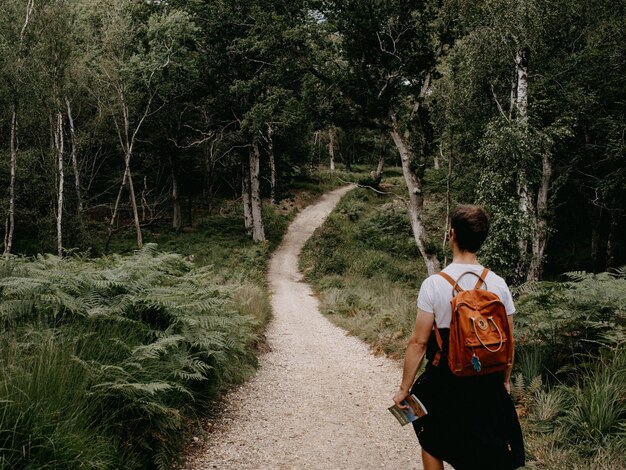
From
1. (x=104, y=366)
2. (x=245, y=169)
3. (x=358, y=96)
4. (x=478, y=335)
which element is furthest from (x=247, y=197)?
(x=478, y=335)

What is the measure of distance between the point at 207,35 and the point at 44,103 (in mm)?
8617

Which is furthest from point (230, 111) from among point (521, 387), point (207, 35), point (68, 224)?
point (521, 387)

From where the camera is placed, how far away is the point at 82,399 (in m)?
3.30

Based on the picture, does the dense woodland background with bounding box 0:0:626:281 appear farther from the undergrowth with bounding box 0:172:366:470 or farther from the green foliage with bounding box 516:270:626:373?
the undergrowth with bounding box 0:172:366:470

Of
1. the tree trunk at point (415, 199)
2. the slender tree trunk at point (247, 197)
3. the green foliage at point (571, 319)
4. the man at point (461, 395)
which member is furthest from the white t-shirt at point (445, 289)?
the slender tree trunk at point (247, 197)

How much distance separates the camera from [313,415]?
5430mm

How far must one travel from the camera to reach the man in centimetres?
243

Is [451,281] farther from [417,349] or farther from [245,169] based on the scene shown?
[245,169]

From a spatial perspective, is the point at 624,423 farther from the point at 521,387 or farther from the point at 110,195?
the point at 110,195

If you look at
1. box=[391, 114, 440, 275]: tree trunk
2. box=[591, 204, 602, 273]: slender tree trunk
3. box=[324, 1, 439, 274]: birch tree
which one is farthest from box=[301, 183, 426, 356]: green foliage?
box=[591, 204, 602, 273]: slender tree trunk

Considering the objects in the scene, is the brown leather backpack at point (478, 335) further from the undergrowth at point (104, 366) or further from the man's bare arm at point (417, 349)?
the undergrowth at point (104, 366)

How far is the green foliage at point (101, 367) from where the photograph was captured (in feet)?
9.36

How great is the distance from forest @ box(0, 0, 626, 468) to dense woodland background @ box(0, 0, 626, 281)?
0.34ft

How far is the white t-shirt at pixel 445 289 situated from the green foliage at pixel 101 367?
2.46 m
